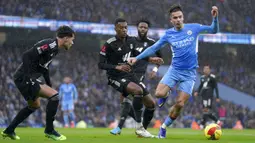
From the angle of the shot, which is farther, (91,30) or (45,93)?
(91,30)

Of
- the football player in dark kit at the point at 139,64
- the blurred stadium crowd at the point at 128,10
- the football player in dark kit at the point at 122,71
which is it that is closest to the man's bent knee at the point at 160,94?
the football player in dark kit at the point at 122,71

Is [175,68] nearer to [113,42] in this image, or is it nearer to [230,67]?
[113,42]

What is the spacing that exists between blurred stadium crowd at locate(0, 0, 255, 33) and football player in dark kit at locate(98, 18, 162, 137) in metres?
13.3

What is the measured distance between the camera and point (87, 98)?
1052 inches

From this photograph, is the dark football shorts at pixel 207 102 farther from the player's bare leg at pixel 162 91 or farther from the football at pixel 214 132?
the player's bare leg at pixel 162 91

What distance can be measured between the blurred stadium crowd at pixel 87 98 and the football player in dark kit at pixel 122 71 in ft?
45.4

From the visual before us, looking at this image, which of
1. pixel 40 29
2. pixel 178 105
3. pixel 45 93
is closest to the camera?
pixel 45 93

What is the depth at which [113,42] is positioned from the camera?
10.1m

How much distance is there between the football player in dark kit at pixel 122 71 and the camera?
386 inches

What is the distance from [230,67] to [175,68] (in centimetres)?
2220

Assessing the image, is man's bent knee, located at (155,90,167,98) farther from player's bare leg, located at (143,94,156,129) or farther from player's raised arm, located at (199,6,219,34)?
player's raised arm, located at (199,6,219,34)

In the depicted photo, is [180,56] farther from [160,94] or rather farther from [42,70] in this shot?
[42,70]

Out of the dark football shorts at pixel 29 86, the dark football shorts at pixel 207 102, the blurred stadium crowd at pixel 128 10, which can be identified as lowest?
the dark football shorts at pixel 207 102

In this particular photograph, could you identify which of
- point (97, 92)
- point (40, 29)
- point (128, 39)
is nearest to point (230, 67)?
point (97, 92)
